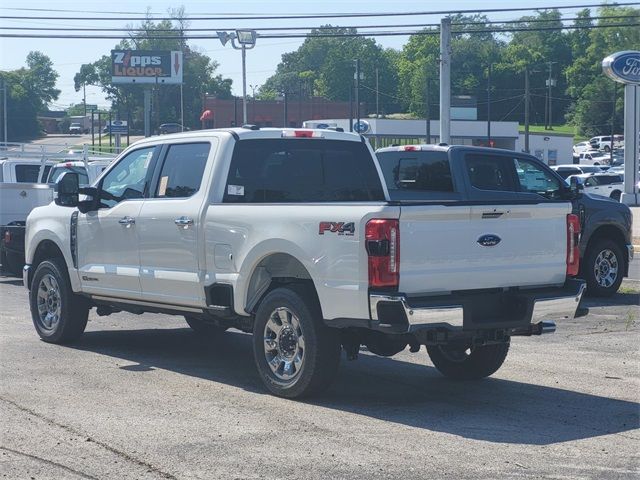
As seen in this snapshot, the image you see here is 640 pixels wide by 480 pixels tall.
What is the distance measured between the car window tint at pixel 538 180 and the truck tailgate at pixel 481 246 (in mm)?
5908

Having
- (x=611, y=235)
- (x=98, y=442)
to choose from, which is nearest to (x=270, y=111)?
(x=611, y=235)

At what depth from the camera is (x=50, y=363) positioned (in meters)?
9.56

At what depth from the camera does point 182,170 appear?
9.29m

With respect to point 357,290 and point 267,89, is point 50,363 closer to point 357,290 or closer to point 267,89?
point 357,290

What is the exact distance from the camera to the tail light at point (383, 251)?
284 inches

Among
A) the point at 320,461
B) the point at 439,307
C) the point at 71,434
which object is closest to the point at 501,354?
the point at 439,307

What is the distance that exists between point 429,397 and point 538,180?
6766 millimetres

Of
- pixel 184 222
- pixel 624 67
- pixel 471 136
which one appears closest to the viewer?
pixel 184 222

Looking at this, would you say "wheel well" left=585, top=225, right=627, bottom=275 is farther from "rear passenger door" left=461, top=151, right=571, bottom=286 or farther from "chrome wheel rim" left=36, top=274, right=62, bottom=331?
"chrome wheel rim" left=36, top=274, right=62, bottom=331

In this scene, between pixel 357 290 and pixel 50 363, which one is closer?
pixel 357 290

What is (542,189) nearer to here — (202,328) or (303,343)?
(202,328)

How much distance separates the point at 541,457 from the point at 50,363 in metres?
4.94

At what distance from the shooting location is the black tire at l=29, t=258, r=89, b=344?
10.5 metres

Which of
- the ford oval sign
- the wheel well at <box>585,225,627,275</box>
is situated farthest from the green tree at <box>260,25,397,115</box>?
the wheel well at <box>585,225,627,275</box>
